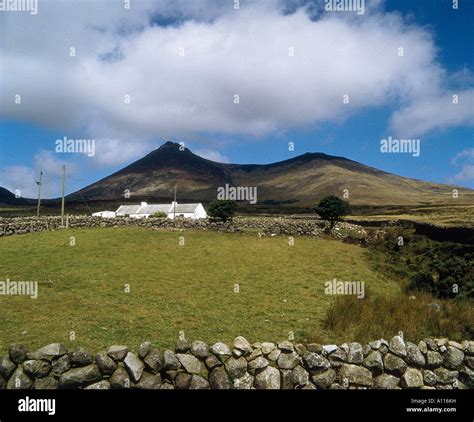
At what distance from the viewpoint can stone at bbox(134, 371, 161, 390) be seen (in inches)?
387

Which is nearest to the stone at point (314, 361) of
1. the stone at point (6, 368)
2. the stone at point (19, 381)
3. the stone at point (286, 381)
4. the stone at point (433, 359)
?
the stone at point (286, 381)

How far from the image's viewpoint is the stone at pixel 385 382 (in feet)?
36.0

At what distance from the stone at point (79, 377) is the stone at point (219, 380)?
283 cm

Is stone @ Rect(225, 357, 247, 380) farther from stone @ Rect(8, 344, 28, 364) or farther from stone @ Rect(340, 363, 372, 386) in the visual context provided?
stone @ Rect(8, 344, 28, 364)

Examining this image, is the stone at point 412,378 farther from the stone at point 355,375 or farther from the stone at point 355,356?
the stone at point 355,356

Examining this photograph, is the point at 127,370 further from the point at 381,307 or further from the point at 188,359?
the point at 381,307

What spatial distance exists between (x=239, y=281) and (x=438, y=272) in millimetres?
11276

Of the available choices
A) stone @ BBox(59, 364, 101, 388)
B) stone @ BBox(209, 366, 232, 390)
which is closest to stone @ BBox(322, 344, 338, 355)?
stone @ BBox(209, 366, 232, 390)

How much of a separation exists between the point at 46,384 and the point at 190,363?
11.5ft

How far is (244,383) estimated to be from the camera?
34.1 feet

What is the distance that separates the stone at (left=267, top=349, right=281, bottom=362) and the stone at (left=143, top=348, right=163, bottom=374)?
2.93 meters
